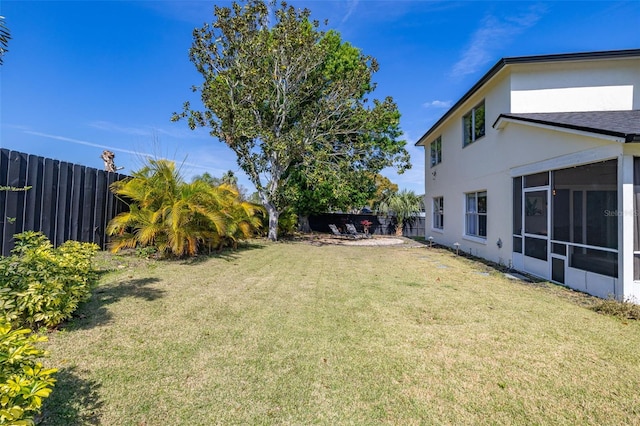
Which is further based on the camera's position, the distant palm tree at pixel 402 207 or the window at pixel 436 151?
the distant palm tree at pixel 402 207

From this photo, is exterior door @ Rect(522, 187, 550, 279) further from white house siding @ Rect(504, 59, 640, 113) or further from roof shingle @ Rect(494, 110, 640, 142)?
white house siding @ Rect(504, 59, 640, 113)

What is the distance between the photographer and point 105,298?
456 cm

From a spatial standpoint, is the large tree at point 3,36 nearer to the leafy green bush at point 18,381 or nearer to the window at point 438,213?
the leafy green bush at point 18,381

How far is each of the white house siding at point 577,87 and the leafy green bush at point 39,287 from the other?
405 inches

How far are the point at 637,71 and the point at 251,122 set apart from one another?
12681 millimetres

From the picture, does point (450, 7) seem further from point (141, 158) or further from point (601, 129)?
point (141, 158)

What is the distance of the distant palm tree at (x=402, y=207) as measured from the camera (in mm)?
21141

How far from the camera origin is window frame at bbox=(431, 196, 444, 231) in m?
14.9

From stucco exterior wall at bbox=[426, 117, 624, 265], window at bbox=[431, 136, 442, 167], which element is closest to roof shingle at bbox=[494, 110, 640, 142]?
stucco exterior wall at bbox=[426, 117, 624, 265]

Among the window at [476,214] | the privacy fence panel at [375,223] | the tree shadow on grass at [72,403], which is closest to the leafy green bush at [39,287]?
the tree shadow on grass at [72,403]

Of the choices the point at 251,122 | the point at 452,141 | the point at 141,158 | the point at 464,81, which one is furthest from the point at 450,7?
the point at 141,158

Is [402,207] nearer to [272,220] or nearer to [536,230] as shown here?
[272,220]

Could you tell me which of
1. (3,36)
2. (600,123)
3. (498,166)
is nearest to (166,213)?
(3,36)

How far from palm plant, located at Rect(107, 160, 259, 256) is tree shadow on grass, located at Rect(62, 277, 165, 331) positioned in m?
1.78
